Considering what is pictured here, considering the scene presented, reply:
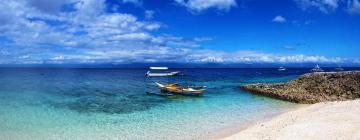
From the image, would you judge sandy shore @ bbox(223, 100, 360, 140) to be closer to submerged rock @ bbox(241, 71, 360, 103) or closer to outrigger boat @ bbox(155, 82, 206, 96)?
submerged rock @ bbox(241, 71, 360, 103)

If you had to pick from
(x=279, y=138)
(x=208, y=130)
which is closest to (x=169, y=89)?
(x=208, y=130)

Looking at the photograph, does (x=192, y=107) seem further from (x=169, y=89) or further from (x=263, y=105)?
(x=169, y=89)

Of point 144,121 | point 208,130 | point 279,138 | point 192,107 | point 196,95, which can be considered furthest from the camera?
point 196,95

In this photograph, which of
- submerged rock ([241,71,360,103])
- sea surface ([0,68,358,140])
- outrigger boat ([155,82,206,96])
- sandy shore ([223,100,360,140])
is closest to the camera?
sandy shore ([223,100,360,140])

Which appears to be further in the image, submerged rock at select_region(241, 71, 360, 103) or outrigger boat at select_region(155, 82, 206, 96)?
outrigger boat at select_region(155, 82, 206, 96)

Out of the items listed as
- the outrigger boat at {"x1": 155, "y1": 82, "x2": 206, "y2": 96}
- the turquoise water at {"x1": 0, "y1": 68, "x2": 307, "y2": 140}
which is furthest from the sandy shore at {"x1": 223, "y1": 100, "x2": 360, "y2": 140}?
the outrigger boat at {"x1": 155, "y1": 82, "x2": 206, "y2": 96}

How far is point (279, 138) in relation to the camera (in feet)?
61.4

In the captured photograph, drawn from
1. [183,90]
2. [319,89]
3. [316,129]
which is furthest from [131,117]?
[319,89]

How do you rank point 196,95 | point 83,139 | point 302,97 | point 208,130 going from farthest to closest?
Result: point 196,95, point 302,97, point 208,130, point 83,139

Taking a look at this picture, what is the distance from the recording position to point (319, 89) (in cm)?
4412

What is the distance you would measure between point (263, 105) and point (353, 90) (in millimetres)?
13396

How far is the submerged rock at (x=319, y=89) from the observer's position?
40469 mm

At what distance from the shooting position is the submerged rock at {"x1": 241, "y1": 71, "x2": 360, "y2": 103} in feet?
133

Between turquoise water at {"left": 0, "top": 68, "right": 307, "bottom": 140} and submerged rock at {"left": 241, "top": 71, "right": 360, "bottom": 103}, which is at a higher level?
submerged rock at {"left": 241, "top": 71, "right": 360, "bottom": 103}
